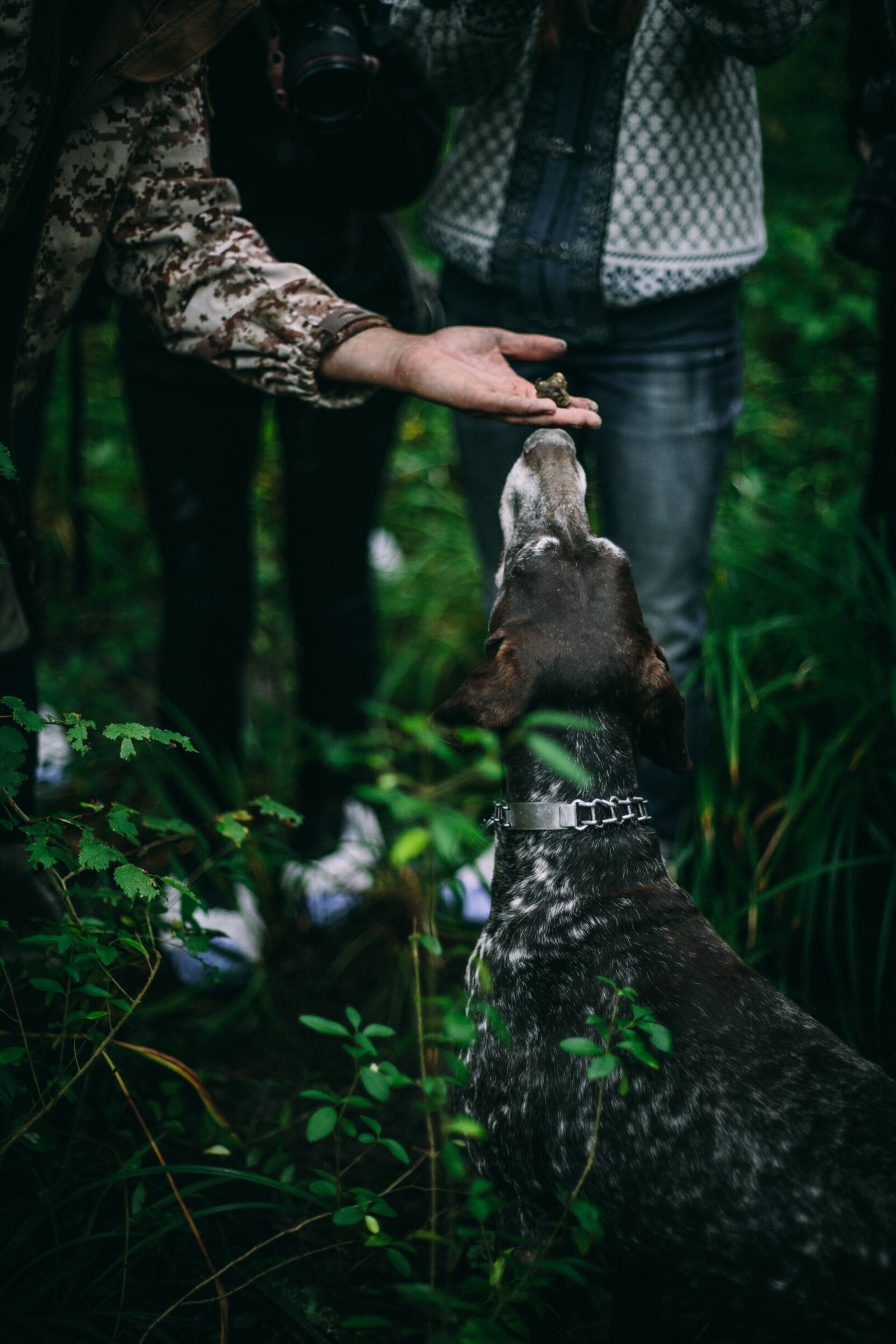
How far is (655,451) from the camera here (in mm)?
2262

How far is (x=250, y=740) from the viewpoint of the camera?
3.66 meters

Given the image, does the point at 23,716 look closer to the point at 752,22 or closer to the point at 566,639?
the point at 566,639

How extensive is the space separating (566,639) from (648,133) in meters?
1.20

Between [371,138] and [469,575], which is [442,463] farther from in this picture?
[371,138]

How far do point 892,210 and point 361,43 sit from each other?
1.38m

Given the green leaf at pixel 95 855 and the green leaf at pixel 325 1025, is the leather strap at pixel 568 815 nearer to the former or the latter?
the green leaf at pixel 325 1025

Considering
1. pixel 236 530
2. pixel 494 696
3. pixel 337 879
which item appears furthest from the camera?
pixel 337 879

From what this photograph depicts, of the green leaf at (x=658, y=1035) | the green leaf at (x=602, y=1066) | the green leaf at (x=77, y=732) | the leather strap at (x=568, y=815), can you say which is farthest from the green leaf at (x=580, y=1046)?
the green leaf at (x=77, y=732)

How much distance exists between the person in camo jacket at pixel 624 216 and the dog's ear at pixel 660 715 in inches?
18.9

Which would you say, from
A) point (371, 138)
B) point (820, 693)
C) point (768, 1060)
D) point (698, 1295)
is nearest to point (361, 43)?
point (371, 138)

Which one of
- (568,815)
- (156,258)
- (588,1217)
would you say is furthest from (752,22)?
(588,1217)

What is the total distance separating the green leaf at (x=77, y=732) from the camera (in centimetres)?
150

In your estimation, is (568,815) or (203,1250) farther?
(568,815)

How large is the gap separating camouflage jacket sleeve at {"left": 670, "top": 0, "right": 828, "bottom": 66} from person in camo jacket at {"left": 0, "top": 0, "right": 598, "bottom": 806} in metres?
0.73
